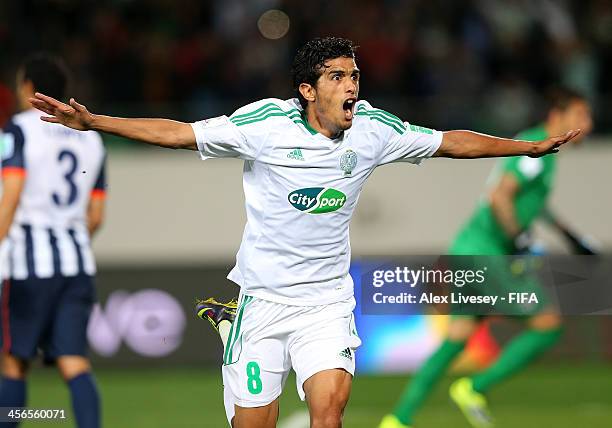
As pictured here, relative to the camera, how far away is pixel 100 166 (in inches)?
259

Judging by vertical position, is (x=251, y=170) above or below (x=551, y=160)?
below

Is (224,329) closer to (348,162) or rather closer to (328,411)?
(328,411)

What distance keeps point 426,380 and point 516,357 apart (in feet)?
2.38

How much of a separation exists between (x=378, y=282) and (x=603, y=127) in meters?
6.72

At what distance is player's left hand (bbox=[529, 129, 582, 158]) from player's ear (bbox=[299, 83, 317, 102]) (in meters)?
1.03

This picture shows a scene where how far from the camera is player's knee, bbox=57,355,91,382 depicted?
20.5ft

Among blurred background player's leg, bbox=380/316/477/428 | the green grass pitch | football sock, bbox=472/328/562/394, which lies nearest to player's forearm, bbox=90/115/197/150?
blurred background player's leg, bbox=380/316/477/428

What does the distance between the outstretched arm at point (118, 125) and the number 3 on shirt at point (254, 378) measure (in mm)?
1005

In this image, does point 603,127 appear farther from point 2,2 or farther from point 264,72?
point 2,2

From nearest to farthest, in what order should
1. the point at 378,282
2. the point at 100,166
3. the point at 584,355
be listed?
the point at 378,282 < the point at 100,166 < the point at 584,355

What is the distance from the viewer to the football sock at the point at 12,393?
245 inches

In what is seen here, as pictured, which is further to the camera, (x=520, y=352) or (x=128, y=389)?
(x=128, y=389)

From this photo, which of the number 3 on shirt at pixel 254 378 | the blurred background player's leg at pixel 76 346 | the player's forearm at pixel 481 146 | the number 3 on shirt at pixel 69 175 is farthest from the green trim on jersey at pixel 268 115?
the blurred background player's leg at pixel 76 346

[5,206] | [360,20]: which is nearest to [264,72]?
[360,20]
